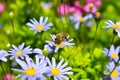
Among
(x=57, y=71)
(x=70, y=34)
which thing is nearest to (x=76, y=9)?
(x=70, y=34)

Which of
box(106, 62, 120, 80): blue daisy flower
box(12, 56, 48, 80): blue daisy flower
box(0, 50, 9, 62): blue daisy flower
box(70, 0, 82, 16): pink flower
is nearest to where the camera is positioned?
box(12, 56, 48, 80): blue daisy flower

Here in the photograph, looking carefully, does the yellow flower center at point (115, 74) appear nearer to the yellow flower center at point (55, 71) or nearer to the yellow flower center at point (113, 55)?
the yellow flower center at point (113, 55)

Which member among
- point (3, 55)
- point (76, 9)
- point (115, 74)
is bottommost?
point (115, 74)

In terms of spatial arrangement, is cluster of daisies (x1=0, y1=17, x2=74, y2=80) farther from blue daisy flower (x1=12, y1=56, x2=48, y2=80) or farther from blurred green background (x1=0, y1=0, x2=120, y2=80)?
blurred green background (x1=0, y1=0, x2=120, y2=80)

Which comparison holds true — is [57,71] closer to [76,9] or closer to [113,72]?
[113,72]

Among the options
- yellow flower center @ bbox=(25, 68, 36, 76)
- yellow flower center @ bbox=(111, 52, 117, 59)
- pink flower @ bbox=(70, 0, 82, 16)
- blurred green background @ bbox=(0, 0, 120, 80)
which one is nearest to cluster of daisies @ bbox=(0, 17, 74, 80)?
yellow flower center @ bbox=(25, 68, 36, 76)

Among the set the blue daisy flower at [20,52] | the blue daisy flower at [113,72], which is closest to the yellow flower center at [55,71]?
the blue daisy flower at [20,52]

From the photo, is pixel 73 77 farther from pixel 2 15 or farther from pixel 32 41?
pixel 2 15

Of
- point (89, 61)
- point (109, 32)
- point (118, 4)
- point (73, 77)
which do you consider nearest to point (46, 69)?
point (73, 77)

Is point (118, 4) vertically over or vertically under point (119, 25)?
over

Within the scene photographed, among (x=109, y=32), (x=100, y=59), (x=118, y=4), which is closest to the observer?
(x=100, y=59)

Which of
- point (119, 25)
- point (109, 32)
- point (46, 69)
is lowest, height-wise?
point (46, 69)
